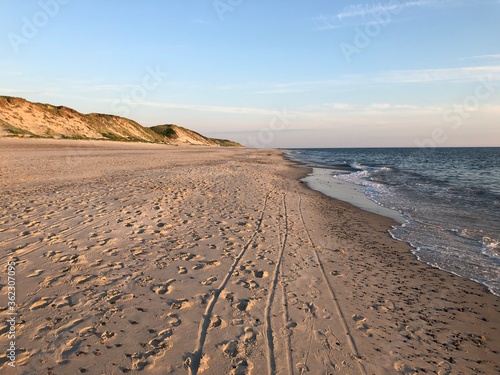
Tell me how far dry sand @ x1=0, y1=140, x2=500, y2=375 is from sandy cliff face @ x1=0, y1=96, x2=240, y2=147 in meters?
47.8

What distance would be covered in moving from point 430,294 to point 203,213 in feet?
24.0

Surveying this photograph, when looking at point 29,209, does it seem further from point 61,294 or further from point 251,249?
point 251,249

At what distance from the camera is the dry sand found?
13.1 ft

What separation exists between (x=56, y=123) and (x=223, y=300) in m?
67.3

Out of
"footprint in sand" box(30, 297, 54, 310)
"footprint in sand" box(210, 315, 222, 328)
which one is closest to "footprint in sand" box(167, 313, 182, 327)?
"footprint in sand" box(210, 315, 222, 328)

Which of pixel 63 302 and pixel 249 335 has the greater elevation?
pixel 63 302

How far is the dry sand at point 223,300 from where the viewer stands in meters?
4.01

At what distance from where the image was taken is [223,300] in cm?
536

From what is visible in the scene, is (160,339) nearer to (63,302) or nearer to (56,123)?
(63,302)

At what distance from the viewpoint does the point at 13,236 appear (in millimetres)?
7445

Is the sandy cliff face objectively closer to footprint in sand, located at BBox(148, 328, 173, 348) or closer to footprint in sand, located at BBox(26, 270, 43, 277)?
footprint in sand, located at BBox(26, 270, 43, 277)

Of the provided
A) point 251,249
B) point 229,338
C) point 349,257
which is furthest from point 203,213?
point 229,338

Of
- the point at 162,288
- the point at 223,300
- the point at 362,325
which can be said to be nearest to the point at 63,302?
the point at 162,288

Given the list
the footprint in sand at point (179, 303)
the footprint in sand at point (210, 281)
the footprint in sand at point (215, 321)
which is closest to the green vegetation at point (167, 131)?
the footprint in sand at point (210, 281)
